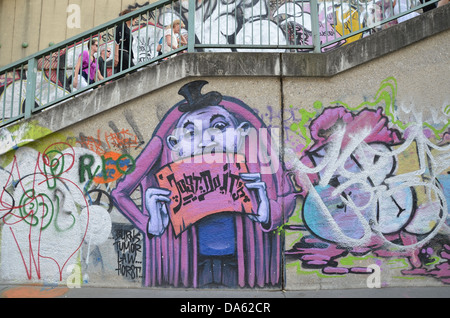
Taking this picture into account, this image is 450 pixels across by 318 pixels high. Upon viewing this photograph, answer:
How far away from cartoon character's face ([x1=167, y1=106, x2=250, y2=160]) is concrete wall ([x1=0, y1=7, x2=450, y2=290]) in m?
0.03

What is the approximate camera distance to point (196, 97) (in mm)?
5520

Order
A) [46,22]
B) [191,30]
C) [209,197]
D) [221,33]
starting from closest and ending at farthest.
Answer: [209,197] < [191,30] < [221,33] < [46,22]

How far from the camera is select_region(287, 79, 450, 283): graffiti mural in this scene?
528 centimetres

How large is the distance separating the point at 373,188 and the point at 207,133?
2209 mm

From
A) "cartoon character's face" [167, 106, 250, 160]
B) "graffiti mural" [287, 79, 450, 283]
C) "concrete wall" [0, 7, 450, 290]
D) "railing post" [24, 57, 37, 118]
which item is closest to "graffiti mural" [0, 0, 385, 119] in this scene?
"railing post" [24, 57, 37, 118]

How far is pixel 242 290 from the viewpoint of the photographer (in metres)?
5.19

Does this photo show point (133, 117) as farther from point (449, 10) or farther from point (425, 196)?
point (449, 10)

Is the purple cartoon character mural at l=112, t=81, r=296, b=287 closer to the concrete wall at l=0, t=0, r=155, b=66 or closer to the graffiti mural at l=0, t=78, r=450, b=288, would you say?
the graffiti mural at l=0, t=78, r=450, b=288

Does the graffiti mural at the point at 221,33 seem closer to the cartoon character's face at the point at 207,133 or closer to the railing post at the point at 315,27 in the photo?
the railing post at the point at 315,27

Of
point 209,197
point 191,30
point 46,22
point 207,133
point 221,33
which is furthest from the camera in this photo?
point 46,22

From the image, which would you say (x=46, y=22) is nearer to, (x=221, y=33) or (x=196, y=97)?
(x=221, y=33)

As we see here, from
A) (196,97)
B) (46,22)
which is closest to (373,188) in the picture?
(196,97)

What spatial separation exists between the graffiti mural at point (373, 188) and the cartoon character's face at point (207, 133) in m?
0.75

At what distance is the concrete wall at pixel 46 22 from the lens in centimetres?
923
